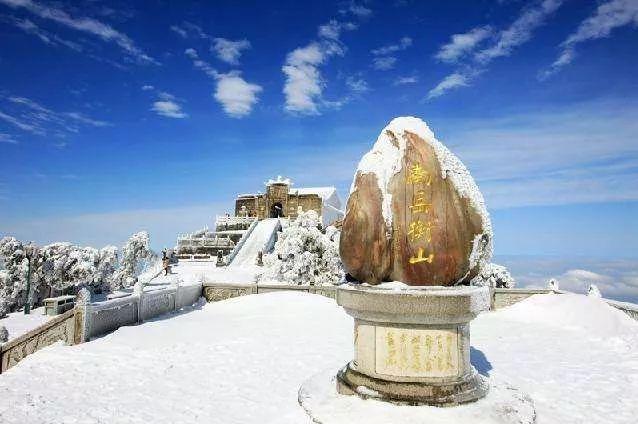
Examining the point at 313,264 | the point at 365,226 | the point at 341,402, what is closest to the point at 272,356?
the point at 341,402

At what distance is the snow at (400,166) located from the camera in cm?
590

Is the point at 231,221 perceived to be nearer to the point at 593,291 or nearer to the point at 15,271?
the point at 15,271

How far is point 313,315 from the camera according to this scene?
1395cm

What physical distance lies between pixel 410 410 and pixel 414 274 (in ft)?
5.45

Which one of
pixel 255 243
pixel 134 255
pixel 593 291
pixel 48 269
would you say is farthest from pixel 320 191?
pixel 593 291

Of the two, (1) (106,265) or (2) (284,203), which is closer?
(1) (106,265)

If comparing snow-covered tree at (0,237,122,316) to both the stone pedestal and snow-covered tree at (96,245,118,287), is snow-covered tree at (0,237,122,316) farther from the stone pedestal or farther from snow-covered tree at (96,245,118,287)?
the stone pedestal

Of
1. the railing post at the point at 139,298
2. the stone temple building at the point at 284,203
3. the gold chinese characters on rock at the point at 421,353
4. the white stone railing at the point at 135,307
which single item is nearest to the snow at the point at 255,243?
the stone temple building at the point at 284,203

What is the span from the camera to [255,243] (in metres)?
34.0

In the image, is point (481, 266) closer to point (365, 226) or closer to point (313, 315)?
point (365, 226)

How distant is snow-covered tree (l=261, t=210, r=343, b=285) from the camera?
74.4ft

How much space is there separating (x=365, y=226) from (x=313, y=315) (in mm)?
8681

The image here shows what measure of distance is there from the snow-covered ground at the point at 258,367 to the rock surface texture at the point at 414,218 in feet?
6.04

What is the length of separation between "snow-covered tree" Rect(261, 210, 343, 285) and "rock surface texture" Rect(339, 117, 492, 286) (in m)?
16.6
